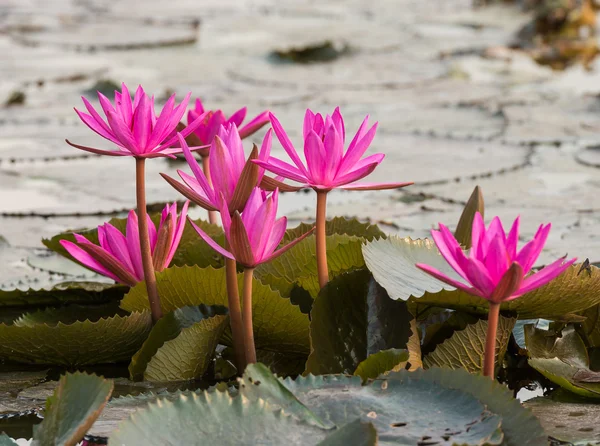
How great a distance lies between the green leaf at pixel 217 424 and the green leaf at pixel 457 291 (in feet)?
0.65

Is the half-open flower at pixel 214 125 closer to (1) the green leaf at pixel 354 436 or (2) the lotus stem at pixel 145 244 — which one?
(2) the lotus stem at pixel 145 244

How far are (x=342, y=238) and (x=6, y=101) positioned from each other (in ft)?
6.95

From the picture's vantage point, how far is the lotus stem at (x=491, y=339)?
752mm

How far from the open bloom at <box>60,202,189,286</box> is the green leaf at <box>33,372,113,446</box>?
0.21 meters

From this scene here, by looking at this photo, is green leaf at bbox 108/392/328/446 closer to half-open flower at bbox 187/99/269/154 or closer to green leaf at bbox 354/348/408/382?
green leaf at bbox 354/348/408/382

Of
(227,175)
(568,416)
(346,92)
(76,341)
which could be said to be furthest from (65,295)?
(346,92)

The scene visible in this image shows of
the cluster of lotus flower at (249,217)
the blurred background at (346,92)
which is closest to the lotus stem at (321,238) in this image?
the cluster of lotus flower at (249,217)

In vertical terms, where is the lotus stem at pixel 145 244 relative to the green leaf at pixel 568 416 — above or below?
above

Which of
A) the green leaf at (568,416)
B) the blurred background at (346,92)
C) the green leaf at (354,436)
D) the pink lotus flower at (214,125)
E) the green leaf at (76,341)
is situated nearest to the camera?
the green leaf at (354,436)

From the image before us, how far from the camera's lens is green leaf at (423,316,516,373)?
2.97 ft

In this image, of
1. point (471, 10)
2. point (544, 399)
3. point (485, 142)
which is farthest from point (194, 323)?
point (471, 10)

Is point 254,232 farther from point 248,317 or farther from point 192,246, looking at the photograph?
point 192,246

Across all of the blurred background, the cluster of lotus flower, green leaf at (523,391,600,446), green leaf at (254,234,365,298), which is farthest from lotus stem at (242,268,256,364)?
the blurred background

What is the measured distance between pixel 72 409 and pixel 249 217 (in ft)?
0.69
